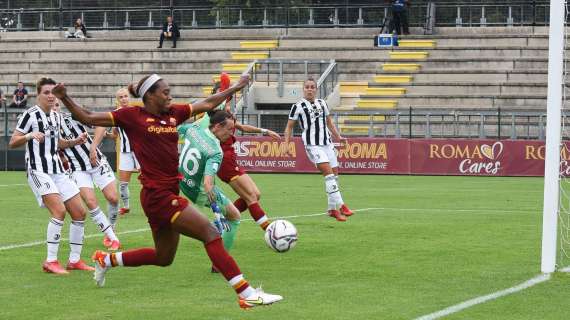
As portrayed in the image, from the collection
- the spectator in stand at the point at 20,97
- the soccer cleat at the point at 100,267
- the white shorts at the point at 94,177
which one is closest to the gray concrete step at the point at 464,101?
the spectator in stand at the point at 20,97

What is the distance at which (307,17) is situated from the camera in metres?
45.8

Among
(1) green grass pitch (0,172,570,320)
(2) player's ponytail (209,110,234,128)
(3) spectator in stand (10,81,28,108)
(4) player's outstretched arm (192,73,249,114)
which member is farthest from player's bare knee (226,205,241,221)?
(3) spectator in stand (10,81,28,108)

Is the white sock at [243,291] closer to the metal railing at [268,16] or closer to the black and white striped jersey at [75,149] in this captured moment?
the black and white striped jersey at [75,149]

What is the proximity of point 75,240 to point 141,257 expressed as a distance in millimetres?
2380

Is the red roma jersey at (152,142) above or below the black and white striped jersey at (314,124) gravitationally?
above

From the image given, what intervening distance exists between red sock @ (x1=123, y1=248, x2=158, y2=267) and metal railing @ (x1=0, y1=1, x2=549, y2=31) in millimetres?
33796

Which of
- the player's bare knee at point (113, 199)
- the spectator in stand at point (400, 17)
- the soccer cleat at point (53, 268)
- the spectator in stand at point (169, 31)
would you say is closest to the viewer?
the soccer cleat at point (53, 268)

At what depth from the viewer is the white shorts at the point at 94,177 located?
46.4ft

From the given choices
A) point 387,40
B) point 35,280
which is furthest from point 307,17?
point 35,280

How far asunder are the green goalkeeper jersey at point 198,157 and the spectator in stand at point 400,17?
31265mm

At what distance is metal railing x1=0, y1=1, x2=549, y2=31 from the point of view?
141 ft

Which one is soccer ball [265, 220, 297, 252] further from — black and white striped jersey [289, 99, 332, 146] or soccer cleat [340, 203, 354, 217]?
black and white striped jersey [289, 99, 332, 146]

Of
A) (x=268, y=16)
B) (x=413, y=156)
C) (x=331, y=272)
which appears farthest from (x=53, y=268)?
(x=268, y=16)

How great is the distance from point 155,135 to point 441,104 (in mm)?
30670
